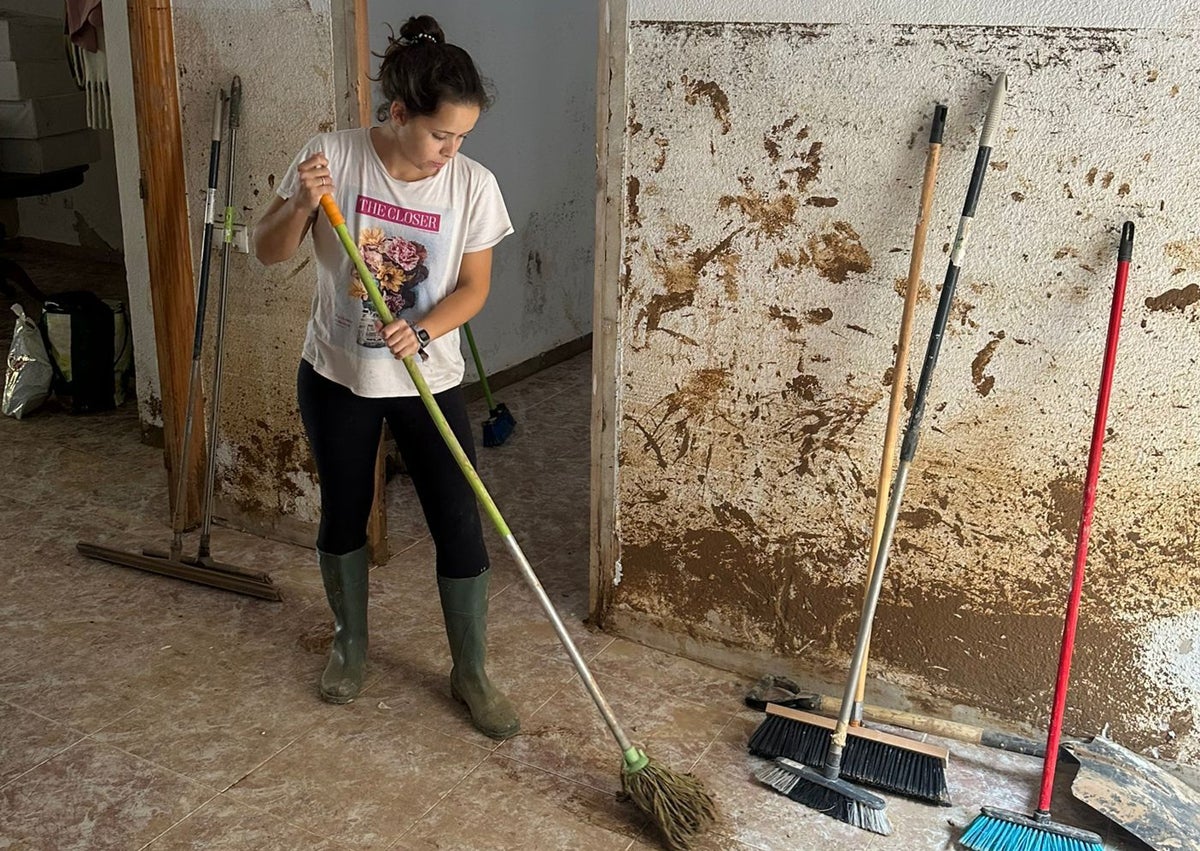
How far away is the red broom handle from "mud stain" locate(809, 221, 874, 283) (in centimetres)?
48

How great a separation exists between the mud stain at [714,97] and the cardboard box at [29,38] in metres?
4.95

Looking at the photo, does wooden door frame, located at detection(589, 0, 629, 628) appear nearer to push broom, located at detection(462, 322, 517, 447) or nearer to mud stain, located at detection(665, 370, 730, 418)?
mud stain, located at detection(665, 370, 730, 418)

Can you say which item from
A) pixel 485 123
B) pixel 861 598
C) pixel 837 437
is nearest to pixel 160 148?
pixel 485 123

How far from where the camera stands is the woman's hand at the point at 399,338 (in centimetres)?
215

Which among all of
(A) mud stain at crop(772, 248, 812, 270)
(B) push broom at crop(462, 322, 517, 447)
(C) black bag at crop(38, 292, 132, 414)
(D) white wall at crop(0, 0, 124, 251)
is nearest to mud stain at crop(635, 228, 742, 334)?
(A) mud stain at crop(772, 248, 812, 270)

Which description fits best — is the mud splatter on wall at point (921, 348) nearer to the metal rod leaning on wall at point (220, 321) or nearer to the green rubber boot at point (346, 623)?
the green rubber boot at point (346, 623)

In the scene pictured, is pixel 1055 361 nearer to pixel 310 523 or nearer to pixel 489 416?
pixel 310 523

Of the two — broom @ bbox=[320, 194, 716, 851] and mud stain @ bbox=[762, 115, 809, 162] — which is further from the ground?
mud stain @ bbox=[762, 115, 809, 162]

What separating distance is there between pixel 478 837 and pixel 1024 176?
5.35 feet

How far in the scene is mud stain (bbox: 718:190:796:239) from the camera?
95.9 inches

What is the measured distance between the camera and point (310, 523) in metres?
3.37

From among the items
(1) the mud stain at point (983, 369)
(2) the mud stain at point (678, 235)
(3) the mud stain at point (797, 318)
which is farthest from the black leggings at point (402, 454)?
(1) the mud stain at point (983, 369)

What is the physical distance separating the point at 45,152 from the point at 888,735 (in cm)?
559

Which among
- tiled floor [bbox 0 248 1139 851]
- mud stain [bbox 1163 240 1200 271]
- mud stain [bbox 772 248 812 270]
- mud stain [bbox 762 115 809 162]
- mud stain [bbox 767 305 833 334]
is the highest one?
mud stain [bbox 762 115 809 162]
